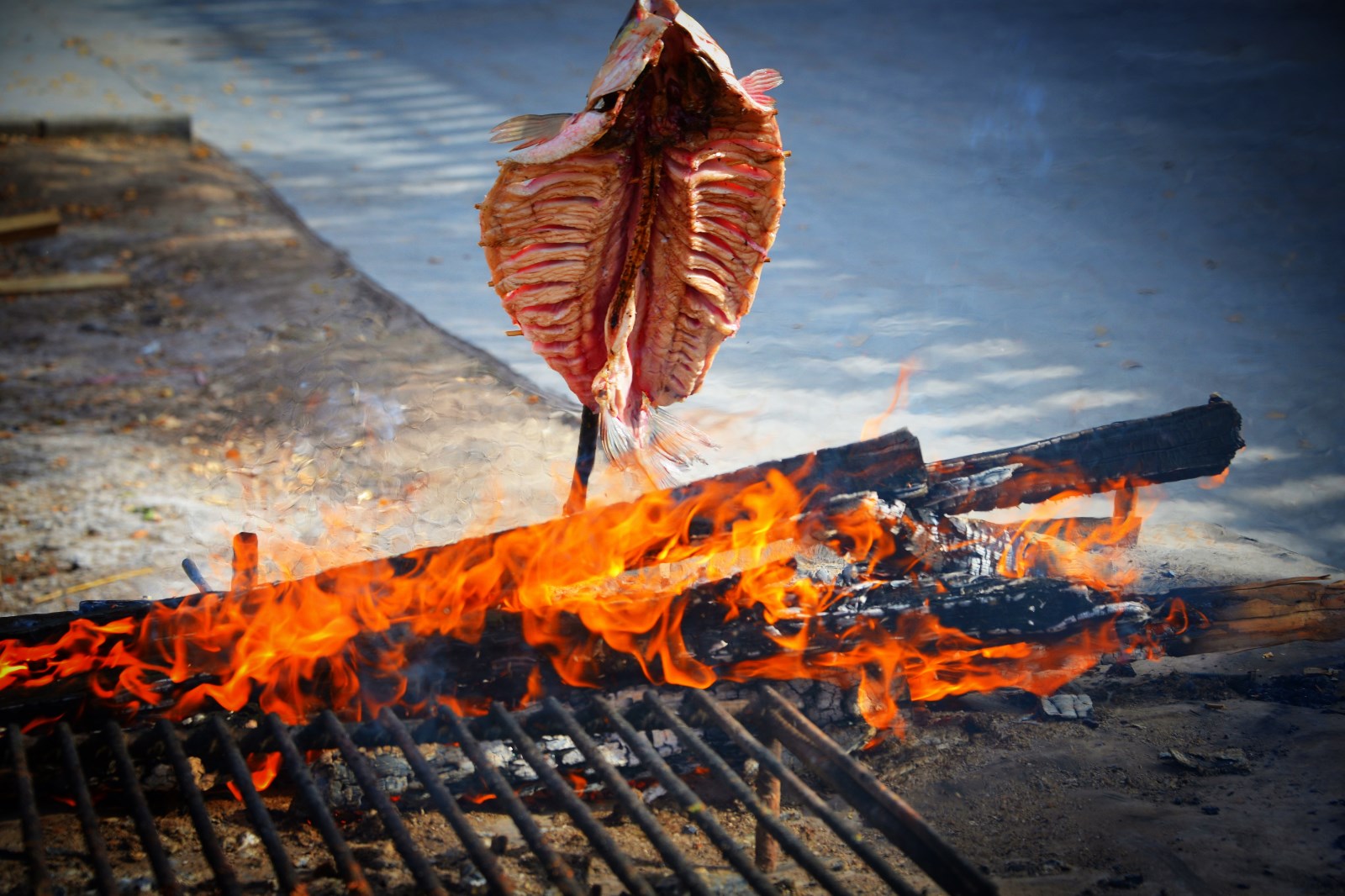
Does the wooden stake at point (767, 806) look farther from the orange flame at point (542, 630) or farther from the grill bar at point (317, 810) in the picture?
the grill bar at point (317, 810)

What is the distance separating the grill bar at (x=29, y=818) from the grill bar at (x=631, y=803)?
1083 mm

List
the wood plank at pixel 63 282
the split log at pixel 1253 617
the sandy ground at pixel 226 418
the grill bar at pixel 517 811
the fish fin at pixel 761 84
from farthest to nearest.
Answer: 1. the wood plank at pixel 63 282
2. the sandy ground at pixel 226 418
3. the split log at pixel 1253 617
4. the fish fin at pixel 761 84
5. the grill bar at pixel 517 811

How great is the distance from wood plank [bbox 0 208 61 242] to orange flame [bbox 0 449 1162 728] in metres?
4.80

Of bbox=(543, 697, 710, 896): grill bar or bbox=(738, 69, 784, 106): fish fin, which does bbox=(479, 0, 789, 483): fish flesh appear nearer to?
bbox=(738, 69, 784, 106): fish fin

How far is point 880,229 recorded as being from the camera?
6.88 metres

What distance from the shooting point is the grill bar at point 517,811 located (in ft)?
6.40

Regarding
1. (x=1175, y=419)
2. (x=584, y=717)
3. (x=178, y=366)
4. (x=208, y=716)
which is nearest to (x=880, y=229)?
(x=1175, y=419)

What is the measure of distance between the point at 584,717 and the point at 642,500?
0.62 m

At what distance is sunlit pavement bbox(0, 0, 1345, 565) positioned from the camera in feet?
16.2

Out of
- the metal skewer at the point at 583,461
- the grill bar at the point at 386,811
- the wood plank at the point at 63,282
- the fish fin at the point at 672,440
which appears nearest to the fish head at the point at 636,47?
the fish fin at the point at 672,440

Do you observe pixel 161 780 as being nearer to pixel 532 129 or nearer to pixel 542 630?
pixel 542 630

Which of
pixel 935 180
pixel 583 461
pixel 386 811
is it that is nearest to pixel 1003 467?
pixel 583 461

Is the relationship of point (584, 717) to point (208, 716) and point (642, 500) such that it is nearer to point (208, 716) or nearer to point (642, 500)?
point (642, 500)

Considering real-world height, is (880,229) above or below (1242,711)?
above
